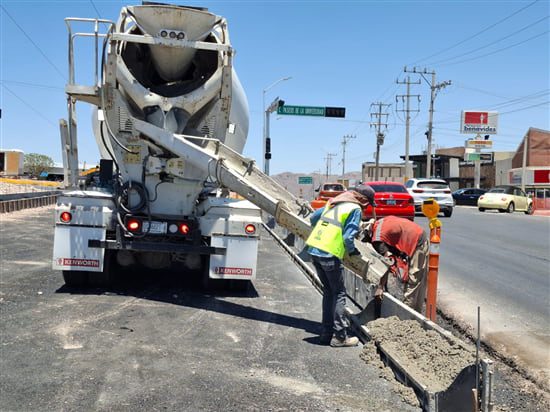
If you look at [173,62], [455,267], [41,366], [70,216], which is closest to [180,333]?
[41,366]

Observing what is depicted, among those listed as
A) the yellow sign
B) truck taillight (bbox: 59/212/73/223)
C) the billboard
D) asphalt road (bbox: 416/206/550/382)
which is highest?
the billboard

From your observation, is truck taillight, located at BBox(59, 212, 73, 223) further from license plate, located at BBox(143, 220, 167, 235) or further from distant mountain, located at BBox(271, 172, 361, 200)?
distant mountain, located at BBox(271, 172, 361, 200)

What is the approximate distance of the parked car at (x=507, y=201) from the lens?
31.4 metres

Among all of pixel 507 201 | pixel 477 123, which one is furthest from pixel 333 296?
pixel 477 123

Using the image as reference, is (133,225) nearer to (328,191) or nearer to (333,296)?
(333,296)

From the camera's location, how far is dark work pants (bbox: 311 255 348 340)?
620 centimetres

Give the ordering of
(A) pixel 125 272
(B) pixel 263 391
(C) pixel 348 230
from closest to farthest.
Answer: (B) pixel 263 391 → (C) pixel 348 230 → (A) pixel 125 272

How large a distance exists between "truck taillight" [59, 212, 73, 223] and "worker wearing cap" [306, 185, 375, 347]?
11.5ft

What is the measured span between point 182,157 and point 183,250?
4.10 feet

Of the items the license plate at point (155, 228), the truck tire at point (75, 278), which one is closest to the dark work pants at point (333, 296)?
the license plate at point (155, 228)

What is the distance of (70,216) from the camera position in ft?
26.3

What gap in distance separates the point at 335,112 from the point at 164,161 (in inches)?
923

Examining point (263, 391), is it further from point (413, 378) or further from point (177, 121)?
point (177, 121)

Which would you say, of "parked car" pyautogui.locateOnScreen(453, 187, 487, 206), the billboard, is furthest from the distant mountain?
the billboard
